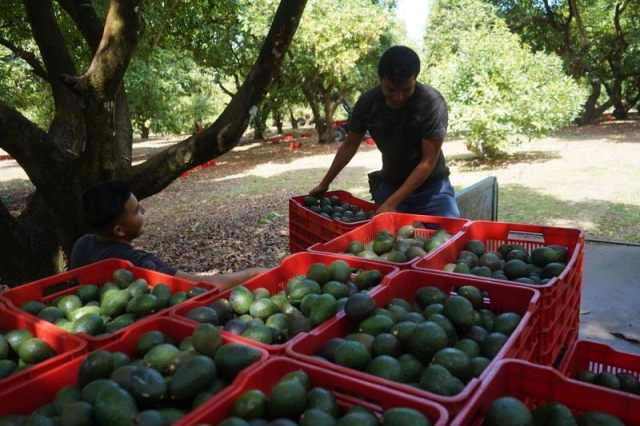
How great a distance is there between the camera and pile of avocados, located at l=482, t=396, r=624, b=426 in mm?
1397

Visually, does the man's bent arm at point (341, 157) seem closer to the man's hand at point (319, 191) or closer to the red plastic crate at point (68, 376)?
the man's hand at point (319, 191)

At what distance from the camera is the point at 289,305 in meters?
2.36

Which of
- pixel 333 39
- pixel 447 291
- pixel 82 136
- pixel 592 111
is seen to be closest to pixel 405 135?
pixel 447 291

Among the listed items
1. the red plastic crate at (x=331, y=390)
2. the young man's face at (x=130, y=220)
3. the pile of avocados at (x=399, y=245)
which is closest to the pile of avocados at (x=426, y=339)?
the red plastic crate at (x=331, y=390)

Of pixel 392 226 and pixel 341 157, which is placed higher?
pixel 341 157

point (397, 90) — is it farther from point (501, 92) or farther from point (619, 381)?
point (501, 92)

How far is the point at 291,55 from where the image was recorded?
62.2 ft

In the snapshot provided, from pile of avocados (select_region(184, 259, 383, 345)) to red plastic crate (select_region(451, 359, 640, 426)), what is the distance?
777 mm

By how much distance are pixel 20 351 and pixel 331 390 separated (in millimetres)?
1281

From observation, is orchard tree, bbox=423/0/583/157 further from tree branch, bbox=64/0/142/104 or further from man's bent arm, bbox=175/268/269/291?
man's bent arm, bbox=175/268/269/291

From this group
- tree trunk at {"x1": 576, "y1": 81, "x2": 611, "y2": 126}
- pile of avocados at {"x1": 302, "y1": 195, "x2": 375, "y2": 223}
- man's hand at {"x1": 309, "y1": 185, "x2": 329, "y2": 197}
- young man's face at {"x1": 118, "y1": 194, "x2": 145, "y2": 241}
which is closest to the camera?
young man's face at {"x1": 118, "y1": 194, "x2": 145, "y2": 241}

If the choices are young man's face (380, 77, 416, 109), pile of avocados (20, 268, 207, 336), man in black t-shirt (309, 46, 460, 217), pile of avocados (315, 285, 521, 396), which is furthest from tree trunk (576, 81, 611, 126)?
pile of avocados (20, 268, 207, 336)

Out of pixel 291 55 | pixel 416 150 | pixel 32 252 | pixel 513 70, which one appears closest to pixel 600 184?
pixel 513 70

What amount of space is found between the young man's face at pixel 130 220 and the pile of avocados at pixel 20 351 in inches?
48.3
